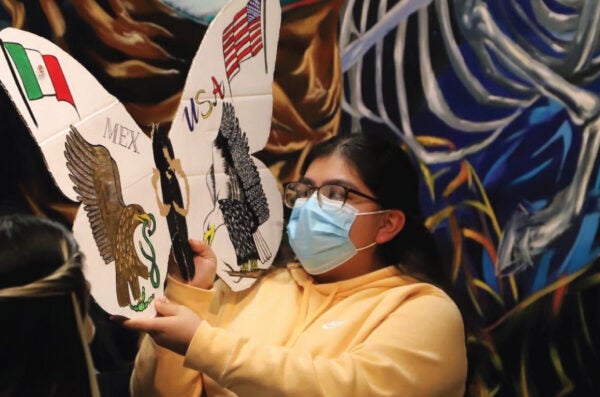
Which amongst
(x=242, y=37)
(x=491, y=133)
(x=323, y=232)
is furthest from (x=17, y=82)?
(x=491, y=133)

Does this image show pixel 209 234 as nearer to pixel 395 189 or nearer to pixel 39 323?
pixel 395 189

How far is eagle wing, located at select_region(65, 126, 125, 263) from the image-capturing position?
49.7 inches

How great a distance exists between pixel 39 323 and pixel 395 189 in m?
1.01

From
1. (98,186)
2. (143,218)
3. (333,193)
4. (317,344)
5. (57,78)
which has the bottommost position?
(317,344)

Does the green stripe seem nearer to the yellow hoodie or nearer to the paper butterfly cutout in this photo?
the paper butterfly cutout

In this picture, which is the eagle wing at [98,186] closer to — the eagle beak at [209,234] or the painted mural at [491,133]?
the eagle beak at [209,234]

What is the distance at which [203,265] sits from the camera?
5.41 ft

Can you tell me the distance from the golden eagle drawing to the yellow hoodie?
0.66 ft

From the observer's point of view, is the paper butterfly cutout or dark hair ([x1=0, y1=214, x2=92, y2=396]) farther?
the paper butterfly cutout

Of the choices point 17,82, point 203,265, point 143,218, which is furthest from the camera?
point 203,265

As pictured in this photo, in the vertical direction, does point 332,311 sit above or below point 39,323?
below

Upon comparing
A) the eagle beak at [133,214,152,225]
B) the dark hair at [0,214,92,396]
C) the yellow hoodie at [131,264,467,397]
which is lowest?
the yellow hoodie at [131,264,467,397]

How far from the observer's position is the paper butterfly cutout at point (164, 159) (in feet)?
4.04

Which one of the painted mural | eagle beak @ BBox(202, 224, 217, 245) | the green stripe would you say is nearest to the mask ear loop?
the green stripe
